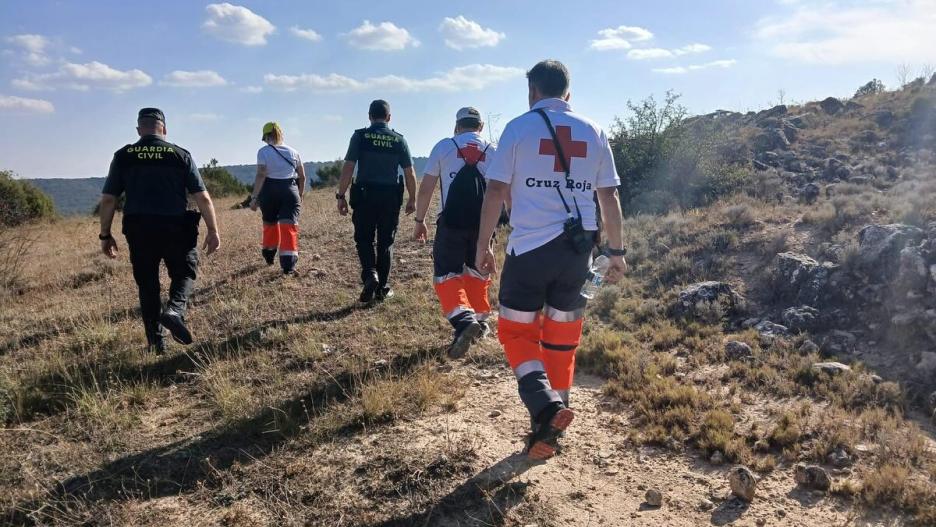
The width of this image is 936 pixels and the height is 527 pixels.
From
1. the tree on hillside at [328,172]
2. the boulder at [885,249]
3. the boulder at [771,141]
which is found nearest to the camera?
the boulder at [885,249]

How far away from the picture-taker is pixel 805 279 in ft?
19.2

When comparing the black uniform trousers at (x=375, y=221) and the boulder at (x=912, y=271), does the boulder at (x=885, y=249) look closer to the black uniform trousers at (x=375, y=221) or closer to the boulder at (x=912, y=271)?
the boulder at (x=912, y=271)

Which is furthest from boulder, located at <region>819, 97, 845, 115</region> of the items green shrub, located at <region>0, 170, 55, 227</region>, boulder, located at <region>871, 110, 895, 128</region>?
green shrub, located at <region>0, 170, 55, 227</region>

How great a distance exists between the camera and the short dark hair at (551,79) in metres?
3.26

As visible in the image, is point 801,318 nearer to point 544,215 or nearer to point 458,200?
point 458,200

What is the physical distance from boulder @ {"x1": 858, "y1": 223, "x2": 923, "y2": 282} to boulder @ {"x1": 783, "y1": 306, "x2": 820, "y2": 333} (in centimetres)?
70

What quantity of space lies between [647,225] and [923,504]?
20.3 ft

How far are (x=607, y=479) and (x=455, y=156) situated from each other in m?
2.73

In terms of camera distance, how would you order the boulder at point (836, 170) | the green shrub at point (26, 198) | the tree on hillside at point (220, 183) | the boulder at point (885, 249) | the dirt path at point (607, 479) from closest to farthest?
the dirt path at point (607, 479) < the boulder at point (885, 249) < the boulder at point (836, 170) < the green shrub at point (26, 198) < the tree on hillside at point (220, 183)

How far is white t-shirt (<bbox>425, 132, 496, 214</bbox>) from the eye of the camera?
4719mm

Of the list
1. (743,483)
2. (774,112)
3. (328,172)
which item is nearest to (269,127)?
(743,483)

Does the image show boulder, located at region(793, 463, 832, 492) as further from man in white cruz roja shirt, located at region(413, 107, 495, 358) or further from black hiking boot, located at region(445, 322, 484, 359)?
man in white cruz roja shirt, located at region(413, 107, 495, 358)

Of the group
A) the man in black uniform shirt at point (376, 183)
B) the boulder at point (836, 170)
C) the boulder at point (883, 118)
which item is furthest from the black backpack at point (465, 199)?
the boulder at point (883, 118)

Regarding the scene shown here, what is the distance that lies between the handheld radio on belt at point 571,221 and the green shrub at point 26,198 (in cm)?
1994
